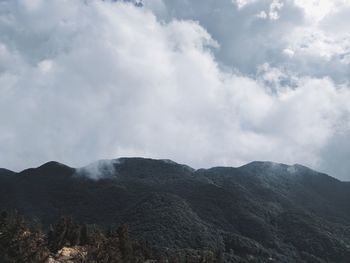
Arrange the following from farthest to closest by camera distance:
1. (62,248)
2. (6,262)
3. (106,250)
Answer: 1. (62,248)
2. (106,250)
3. (6,262)

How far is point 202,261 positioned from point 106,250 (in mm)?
22140

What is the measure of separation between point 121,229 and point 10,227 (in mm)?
32769

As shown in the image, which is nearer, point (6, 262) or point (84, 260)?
point (6, 262)

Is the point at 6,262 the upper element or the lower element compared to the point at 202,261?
lower

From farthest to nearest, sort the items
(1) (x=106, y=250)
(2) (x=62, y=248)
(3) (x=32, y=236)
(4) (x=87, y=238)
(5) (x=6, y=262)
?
1. (4) (x=87, y=238)
2. (2) (x=62, y=248)
3. (1) (x=106, y=250)
4. (3) (x=32, y=236)
5. (5) (x=6, y=262)

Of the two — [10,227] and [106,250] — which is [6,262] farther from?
[106,250]

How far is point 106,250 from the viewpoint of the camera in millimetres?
85938

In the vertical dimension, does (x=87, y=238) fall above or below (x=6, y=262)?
above

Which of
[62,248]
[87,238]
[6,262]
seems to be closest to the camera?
[6,262]

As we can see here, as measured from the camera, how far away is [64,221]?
344ft

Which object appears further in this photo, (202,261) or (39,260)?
(202,261)

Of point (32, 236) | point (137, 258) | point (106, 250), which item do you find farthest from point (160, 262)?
point (32, 236)

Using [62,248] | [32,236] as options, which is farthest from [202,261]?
[32,236]

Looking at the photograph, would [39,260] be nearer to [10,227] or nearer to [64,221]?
[10,227]
